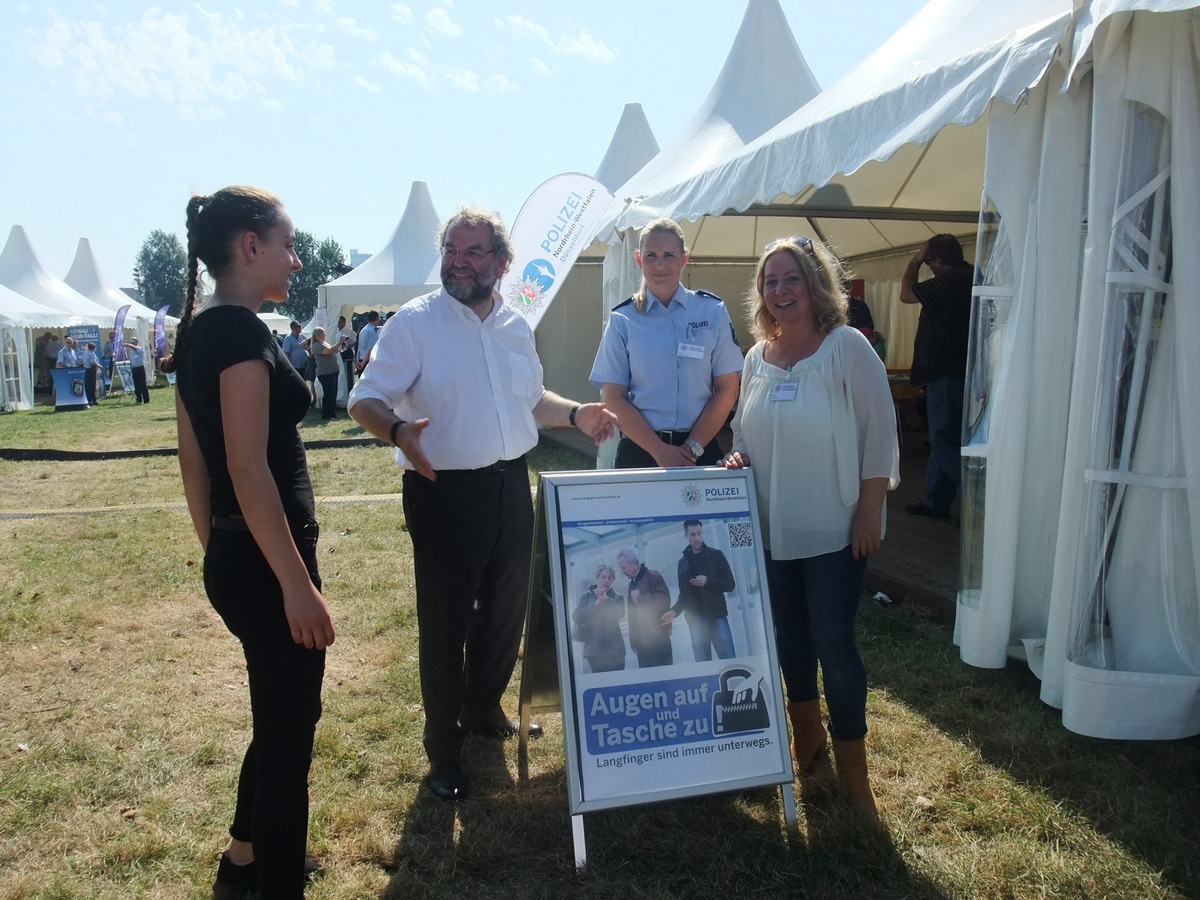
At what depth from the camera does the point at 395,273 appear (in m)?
20.7

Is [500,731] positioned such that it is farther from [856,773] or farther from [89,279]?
[89,279]

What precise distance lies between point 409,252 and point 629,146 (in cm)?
785

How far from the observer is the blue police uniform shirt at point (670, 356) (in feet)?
11.1

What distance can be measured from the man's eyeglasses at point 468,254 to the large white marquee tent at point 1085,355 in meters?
2.06

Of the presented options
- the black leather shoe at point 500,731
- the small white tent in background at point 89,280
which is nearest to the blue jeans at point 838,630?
the black leather shoe at point 500,731

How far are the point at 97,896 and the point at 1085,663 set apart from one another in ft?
10.7

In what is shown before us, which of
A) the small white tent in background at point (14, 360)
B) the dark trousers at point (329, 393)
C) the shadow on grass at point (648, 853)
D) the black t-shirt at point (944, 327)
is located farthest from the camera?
the small white tent in background at point (14, 360)

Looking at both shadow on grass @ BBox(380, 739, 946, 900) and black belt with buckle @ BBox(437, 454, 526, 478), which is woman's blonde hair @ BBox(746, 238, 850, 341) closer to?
black belt with buckle @ BBox(437, 454, 526, 478)

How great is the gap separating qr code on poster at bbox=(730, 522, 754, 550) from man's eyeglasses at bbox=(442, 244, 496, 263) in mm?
1191

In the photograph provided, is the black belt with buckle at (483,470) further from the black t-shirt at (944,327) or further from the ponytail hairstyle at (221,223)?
the black t-shirt at (944,327)

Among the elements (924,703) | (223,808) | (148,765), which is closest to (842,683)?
(924,703)

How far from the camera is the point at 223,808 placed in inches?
115

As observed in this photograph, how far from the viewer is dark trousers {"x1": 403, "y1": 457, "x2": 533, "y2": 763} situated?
9.25 feet

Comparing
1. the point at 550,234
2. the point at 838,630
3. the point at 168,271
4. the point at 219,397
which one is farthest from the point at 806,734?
the point at 168,271
